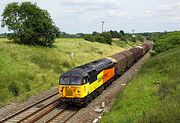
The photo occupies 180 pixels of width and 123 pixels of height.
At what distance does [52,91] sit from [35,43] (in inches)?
1032

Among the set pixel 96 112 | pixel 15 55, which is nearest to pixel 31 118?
pixel 96 112

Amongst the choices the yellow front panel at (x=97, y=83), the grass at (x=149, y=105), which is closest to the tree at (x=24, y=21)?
the yellow front panel at (x=97, y=83)

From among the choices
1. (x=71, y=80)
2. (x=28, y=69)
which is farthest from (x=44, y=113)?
(x=28, y=69)

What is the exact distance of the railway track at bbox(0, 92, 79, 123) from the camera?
69.2 ft

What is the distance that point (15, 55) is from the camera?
44.1 metres

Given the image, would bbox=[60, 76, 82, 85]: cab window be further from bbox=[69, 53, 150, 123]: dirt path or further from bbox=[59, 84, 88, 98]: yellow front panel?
bbox=[69, 53, 150, 123]: dirt path

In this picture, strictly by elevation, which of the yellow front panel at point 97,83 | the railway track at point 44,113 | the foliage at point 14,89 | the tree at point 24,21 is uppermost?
the tree at point 24,21

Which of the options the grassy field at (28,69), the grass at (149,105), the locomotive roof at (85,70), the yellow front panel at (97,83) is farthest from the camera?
the grassy field at (28,69)

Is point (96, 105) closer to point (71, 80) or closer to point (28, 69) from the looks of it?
point (71, 80)

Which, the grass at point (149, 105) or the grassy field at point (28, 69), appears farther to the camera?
the grassy field at point (28, 69)

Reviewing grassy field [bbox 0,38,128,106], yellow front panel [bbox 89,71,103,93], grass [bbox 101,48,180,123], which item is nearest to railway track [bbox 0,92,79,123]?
yellow front panel [bbox 89,71,103,93]

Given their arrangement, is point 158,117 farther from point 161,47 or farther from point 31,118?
point 161,47

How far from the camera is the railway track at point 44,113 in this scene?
2108 centimetres

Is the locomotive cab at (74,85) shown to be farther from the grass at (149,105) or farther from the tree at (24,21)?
the tree at (24,21)
